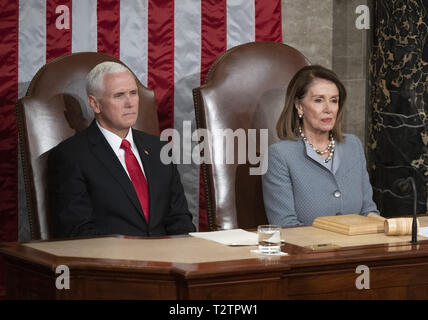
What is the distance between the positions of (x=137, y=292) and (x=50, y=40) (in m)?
2.43

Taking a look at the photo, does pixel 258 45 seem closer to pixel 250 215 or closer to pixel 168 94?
pixel 168 94

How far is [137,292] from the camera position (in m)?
2.53

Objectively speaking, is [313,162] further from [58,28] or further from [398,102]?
[58,28]

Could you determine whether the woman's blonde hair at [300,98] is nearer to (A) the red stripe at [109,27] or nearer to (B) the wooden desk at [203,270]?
(B) the wooden desk at [203,270]

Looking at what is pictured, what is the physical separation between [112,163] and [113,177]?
73mm

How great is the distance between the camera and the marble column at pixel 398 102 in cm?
475

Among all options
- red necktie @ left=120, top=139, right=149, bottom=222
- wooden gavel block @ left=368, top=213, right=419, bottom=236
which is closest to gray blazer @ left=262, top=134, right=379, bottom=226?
red necktie @ left=120, top=139, right=149, bottom=222

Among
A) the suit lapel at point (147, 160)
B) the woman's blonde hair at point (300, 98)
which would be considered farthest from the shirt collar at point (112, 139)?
the woman's blonde hair at point (300, 98)

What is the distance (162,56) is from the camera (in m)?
4.78

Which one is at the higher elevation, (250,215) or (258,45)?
(258,45)

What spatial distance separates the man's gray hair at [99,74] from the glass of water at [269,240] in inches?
57.1

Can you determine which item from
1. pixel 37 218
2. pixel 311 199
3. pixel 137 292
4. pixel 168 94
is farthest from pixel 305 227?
pixel 168 94

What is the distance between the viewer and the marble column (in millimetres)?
4754

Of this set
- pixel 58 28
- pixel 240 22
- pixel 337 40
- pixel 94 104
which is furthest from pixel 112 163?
pixel 337 40
